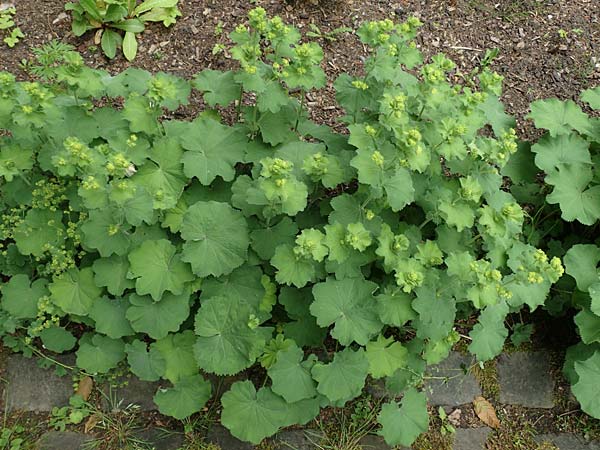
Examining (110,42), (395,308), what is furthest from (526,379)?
(110,42)

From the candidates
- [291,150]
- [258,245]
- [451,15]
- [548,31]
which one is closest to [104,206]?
[258,245]

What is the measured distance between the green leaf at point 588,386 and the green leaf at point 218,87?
261 centimetres

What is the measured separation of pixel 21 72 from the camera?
14.5 feet

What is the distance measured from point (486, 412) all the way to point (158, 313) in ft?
7.09

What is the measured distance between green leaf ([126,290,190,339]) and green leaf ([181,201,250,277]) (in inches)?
10.0

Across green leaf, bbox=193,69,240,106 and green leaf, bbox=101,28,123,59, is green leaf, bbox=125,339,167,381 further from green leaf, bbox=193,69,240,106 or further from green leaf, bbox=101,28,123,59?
green leaf, bbox=101,28,123,59

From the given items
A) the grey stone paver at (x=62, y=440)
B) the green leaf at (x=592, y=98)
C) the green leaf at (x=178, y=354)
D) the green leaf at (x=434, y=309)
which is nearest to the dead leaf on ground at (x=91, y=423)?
the grey stone paver at (x=62, y=440)

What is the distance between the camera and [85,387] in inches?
144

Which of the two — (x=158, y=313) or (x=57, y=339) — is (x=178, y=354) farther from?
(x=57, y=339)

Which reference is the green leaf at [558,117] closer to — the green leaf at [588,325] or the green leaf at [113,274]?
the green leaf at [588,325]

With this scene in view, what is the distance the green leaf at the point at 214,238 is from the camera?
3268mm

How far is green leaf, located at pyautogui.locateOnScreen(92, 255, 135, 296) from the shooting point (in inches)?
132

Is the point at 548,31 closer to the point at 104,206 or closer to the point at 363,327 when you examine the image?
the point at 363,327

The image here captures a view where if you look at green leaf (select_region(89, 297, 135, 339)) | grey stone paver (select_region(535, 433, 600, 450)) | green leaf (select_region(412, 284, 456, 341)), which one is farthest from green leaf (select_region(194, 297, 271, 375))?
grey stone paver (select_region(535, 433, 600, 450))
